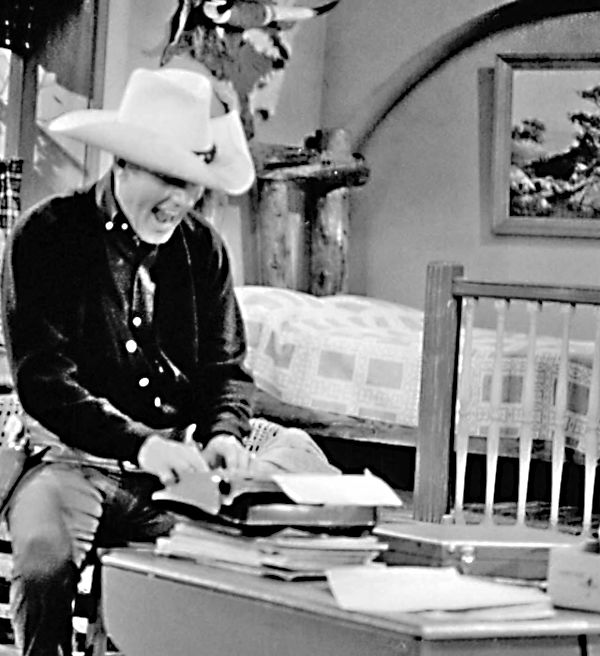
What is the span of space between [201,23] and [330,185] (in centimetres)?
63

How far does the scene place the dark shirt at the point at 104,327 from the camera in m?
3.11

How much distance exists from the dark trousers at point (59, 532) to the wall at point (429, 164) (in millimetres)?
1172

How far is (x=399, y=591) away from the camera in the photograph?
220 centimetres

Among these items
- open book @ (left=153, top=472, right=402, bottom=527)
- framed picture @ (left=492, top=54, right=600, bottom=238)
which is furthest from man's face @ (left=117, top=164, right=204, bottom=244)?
framed picture @ (left=492, top=54, right=600, bottom=238)

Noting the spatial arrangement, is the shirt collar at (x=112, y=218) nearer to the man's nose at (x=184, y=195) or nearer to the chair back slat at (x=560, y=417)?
the man's nose at (x=184, y=195)

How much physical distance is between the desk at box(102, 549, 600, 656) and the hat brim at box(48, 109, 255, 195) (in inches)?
35.8

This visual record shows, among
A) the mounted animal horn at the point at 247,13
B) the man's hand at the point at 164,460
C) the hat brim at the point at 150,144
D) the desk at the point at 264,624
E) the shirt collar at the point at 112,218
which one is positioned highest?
the mounted animal horn at the point at 247,13

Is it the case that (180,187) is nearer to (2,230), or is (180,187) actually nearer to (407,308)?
(2,230)

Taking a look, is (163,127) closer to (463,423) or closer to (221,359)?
(221,359)

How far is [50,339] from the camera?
3.11 m

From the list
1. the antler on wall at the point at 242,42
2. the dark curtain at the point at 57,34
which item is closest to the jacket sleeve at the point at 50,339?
the dark curtain at the point at 57,34

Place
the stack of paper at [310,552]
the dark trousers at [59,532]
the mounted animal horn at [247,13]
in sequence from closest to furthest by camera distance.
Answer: the stack of paper at [310,552] → the dark trousers at [59,532] → the mounted animal horn at [247,13]

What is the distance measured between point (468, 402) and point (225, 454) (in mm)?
763

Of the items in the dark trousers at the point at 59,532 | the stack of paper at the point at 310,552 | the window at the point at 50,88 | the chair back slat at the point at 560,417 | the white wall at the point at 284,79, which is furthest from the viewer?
the chair back slat at the point at 560,417
